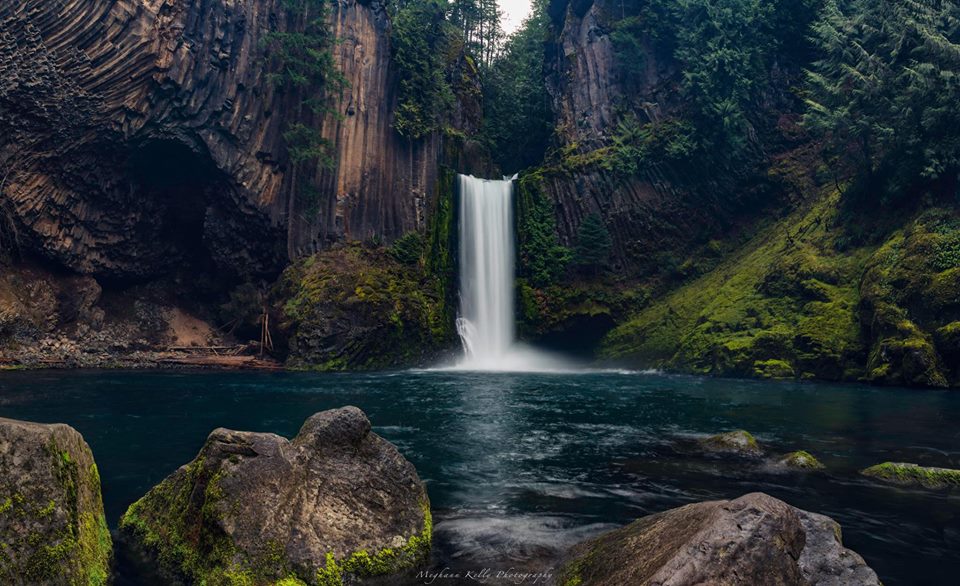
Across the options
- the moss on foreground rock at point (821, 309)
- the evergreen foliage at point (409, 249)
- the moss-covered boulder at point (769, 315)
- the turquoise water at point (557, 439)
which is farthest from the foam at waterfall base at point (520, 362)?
the turquoise water at point (557, 439)

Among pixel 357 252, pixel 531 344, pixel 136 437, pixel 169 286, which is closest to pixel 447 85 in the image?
pixel 357 252

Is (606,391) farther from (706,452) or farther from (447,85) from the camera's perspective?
(447,85)

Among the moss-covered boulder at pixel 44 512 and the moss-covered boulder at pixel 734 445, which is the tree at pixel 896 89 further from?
the moss-covered boulder at pixel 44 512

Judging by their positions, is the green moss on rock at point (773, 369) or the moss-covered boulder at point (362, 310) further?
the moss-covered boulder at point (362, 310)

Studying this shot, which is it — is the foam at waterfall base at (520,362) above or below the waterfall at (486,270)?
below

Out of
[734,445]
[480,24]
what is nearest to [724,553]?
[734,445]

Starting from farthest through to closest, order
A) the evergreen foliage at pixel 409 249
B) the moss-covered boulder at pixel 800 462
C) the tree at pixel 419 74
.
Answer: the tree at pixel 419 74
the evergreen foliage at pixel 409 249
the moss-covered boulder at pixel 800 462

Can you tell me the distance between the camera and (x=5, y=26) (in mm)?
25156

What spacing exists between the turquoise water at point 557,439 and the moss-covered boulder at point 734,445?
2.02 ft

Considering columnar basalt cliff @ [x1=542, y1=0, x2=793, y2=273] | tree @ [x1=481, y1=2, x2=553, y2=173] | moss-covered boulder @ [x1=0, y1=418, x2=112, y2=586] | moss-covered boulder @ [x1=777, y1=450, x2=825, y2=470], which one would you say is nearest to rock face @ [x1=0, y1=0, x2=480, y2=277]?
tree @ [x1=481, y1=2, x2=553, y2=173]

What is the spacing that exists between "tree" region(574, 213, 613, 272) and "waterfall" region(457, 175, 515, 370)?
167 inches

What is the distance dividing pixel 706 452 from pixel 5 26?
100.0 ft

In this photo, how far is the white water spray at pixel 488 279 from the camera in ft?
120

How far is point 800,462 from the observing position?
37.1 ft
